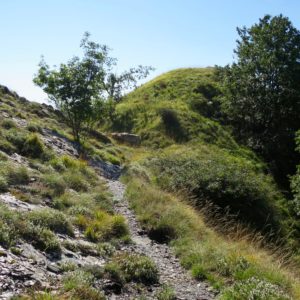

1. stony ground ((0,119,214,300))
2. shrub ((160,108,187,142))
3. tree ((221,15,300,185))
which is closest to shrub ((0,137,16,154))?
stony ground ((0,119,214,300))

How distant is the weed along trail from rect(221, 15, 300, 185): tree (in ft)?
72.1

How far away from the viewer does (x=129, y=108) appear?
38.4 m

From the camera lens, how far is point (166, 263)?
9.62m

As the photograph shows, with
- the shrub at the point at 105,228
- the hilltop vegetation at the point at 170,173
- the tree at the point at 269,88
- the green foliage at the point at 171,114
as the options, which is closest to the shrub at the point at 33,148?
the hilltop vegetation at the point at 170,173

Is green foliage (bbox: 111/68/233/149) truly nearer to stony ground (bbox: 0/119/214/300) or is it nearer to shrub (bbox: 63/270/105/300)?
stony ground (bbox: 0/119/214/300)

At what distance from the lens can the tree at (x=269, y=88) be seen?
31.3m

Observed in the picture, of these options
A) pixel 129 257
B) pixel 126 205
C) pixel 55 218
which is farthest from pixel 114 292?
pixel 126 205

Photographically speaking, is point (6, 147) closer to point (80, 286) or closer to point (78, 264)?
point (78, 264)

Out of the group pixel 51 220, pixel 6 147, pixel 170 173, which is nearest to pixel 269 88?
pixel 170 173

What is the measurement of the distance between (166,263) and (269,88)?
1016 inches

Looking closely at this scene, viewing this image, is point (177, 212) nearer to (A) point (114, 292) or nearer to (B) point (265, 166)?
(A) point (114, 292)

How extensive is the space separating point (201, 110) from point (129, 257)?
3227cm

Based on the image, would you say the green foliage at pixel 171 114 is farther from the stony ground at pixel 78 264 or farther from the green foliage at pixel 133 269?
the green foliage at pixel 133 269

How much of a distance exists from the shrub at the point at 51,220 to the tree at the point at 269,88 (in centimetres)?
2553
